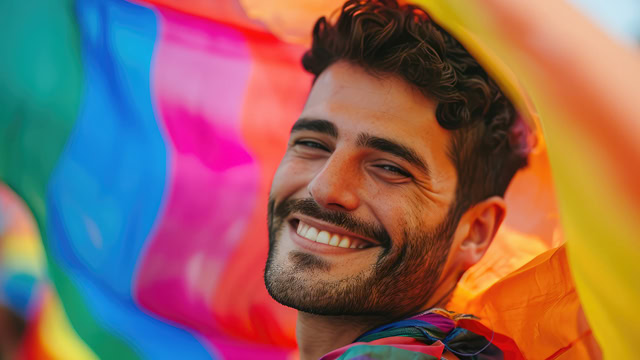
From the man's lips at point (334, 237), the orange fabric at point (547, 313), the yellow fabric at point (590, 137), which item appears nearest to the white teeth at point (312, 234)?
the man's lips at point (334, 237)

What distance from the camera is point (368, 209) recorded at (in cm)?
180

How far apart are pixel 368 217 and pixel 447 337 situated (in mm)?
396

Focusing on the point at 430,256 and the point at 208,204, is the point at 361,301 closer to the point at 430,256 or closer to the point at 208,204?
the point at 430,256

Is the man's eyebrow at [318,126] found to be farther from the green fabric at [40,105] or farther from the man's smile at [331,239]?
the green fabric at [40,105]

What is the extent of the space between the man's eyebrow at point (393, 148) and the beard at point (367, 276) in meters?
0.18

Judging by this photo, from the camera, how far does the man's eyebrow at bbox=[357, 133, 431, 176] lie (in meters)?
1.83

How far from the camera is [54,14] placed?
8.64 ft

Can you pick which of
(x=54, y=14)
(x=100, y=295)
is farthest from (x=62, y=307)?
(x=54, y=14)

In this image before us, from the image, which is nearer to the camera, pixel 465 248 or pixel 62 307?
pixel 465 248

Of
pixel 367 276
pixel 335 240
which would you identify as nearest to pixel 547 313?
pixel 367 276

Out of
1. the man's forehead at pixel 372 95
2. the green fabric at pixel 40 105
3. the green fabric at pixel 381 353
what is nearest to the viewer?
the green fabric at pixel 381 353

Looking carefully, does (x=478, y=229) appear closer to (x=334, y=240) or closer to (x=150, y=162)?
(x=334, y=240)

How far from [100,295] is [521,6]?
2.24 m

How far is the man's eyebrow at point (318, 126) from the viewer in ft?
6.25
